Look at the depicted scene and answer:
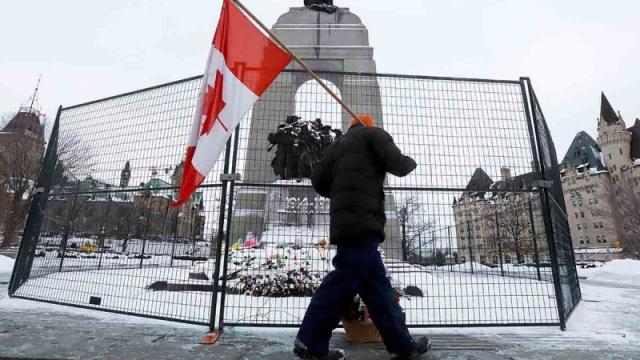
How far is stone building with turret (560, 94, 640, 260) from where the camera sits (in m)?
54.2

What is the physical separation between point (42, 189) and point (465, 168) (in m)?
5.97

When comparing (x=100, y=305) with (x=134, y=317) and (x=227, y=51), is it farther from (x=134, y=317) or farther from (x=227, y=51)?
(x=227, y=51)

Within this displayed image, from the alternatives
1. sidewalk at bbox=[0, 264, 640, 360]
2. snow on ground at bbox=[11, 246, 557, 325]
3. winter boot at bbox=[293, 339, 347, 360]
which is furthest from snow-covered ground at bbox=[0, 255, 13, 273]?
winter boot at bbox=[293, 339, 347, 360]

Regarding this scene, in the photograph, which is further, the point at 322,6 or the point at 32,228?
the point at 322,6

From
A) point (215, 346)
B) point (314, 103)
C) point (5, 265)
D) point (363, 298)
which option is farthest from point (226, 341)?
point (5, 265)

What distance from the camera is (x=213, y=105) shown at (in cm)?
326

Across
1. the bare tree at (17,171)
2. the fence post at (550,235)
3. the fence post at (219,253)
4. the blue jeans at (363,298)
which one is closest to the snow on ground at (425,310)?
the fence post at (550,235)

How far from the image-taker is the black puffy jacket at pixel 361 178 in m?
2.40

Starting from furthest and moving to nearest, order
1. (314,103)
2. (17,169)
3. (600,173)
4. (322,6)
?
(600,173) → (17,169) → (322,6) → (314,103)

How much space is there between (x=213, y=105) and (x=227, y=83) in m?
0.26

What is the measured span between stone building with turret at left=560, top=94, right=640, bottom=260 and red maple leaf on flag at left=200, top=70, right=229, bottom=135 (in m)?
63.7

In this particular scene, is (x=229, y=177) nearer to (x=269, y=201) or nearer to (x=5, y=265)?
(x=269, y=201)

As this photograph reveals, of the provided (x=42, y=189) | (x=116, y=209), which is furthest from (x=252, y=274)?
(x=42, y=189)

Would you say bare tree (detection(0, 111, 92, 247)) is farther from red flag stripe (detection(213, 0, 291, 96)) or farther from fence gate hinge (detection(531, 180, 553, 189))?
fence gate hinge (detection(531, 180, 553, 189))
